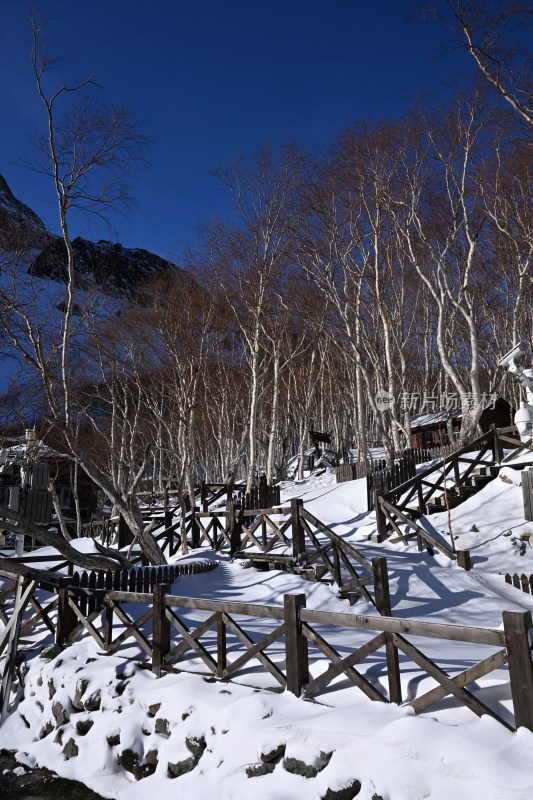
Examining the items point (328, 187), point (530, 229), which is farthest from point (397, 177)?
point (530, 229)

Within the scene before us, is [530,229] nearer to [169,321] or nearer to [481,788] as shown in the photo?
[169,321]

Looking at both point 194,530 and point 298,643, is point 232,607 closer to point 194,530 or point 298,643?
point 298,643

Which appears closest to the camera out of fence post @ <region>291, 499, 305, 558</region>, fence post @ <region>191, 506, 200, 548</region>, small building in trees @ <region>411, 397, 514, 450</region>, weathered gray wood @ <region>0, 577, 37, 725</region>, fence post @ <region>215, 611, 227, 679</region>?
fence post @ <region>215, 611, 227, 679</region>

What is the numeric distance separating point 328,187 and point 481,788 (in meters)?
18.7

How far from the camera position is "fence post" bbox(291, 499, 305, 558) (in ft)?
34.1

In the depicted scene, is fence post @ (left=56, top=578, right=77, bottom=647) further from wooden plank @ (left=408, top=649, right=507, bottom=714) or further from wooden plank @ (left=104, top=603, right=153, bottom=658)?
wooden plank @ (left=408, top=649, right=507, bottom=714)

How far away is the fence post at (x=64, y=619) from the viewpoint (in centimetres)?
778

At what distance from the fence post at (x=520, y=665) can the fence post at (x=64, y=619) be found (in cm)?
632

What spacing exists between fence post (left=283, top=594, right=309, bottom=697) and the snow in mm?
157

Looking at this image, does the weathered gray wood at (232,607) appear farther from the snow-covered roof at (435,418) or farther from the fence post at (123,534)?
the snow-covered roof at (435,418)

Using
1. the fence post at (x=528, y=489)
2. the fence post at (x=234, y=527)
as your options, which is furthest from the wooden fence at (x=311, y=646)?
the fence post at (x=528, y=489)

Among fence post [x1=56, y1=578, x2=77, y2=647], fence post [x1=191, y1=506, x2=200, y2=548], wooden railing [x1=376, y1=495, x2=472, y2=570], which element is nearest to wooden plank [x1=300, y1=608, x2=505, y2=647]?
fence post [x1=56, y1=578, x2=77, y2=647]

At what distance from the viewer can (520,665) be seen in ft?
12.2

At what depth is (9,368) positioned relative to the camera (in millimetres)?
72688
